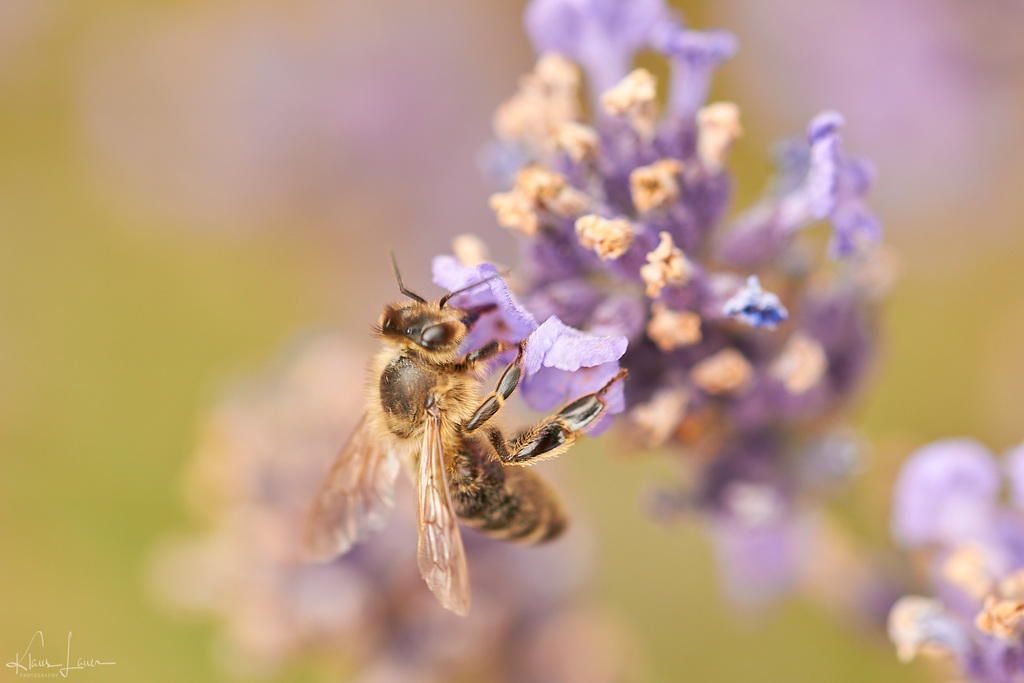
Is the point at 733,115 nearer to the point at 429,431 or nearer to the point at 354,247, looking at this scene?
the point at 429,431

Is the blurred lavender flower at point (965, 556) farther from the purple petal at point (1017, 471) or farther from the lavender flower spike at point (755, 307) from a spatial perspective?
the lavender flower spike at point (755, 307)

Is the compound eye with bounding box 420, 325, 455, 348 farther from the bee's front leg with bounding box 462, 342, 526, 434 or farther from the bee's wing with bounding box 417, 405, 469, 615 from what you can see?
the bee's wing with bounding box 417, 405, 469, 615

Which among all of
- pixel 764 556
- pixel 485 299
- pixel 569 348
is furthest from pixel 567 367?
pixel 764 556

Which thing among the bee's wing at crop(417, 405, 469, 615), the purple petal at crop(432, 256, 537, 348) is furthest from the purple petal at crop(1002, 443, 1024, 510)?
the bee's wing at crop(417, 405, 469, 615)

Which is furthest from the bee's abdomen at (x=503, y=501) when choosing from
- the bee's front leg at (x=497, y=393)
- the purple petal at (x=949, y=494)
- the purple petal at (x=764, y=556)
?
the purple petal at (x=949, y=494)

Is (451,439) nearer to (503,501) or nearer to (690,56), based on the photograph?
(503,501)

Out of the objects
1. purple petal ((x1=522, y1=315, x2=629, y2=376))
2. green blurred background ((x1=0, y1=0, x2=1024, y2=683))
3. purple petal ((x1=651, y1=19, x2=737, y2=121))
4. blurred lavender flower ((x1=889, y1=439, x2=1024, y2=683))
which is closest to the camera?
purple petal ((x1=522, y1=315, x2=629, y2=376))
